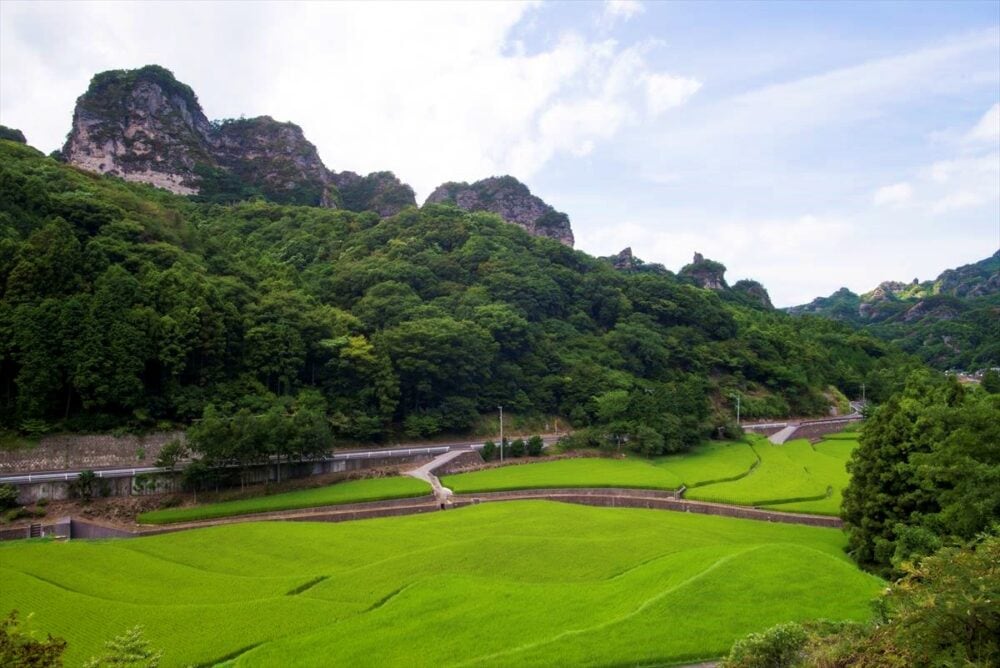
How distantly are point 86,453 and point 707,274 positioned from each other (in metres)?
116

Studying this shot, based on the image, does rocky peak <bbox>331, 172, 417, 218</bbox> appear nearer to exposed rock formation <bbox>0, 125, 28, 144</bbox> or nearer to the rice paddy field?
exposed rock formation <bbox>0, 125, 28, 144</bbox>

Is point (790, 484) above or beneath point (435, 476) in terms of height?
beneath

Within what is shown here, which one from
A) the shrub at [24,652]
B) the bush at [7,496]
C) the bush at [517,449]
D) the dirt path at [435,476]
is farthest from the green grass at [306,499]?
the shrub at [24,652]

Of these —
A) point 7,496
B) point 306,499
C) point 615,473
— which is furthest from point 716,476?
point 7,496

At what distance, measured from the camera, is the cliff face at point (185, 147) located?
8281 cm

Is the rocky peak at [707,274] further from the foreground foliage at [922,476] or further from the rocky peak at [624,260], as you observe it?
the foreground foliage at [922,476]

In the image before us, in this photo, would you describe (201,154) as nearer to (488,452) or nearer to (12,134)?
(12,134)

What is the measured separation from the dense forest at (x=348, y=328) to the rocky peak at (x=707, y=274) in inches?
1951

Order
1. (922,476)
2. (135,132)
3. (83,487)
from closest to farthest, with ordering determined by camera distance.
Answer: (922,476) < (83,487) < (135,132)

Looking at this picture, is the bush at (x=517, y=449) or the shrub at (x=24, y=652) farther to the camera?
the bush at (x=517, y=449)

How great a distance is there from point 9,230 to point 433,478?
27.7m

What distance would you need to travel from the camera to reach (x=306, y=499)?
32.4 meters

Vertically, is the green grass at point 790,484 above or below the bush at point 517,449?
below

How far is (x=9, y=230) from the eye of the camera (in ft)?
119
